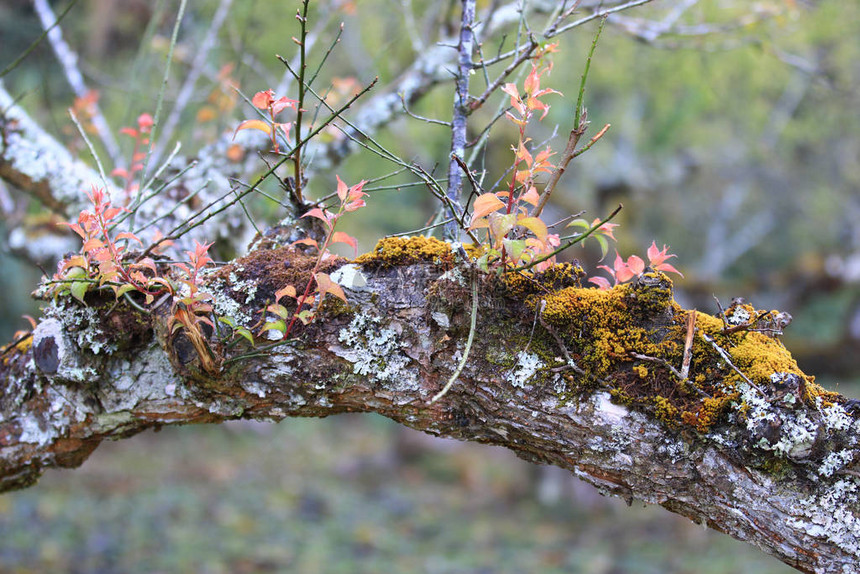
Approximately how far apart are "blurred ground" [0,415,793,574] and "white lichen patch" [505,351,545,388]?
15.3 ft

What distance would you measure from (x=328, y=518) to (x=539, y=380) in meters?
5.90

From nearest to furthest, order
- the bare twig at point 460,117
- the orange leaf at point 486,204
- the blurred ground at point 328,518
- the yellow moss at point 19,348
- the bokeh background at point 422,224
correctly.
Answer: the orange leaf at point 486,204, the bare twig at point 460,117, the yellow moss at point 19,348, the bokeh background at point 422,224, the blurred ground at point 328,518

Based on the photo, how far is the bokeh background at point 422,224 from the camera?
494 cm

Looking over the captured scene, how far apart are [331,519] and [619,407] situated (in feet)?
19.4

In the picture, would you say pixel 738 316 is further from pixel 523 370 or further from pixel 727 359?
pixel 523 370

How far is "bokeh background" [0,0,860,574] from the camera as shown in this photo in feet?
16.2

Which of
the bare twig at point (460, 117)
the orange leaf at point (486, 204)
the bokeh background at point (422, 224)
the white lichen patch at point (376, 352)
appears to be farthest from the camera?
the bokeh background at point (422, 224)

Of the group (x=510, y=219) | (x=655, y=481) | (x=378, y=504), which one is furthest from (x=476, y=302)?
(x=378, y=504)

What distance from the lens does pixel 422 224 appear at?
24.1 feet

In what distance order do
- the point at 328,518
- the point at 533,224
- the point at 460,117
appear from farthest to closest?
the point at 328,518, the point at 460,117, the point at 533,224

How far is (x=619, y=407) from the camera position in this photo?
125 cm

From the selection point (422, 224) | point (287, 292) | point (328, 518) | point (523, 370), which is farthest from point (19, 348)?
point (422, 224)

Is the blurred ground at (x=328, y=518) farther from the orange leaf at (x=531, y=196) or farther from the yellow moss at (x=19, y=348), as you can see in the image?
the orange leaf at (x=531, y=196)

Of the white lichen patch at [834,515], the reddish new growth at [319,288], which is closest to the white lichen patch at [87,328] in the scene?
the reddish new growth at [319,288]
